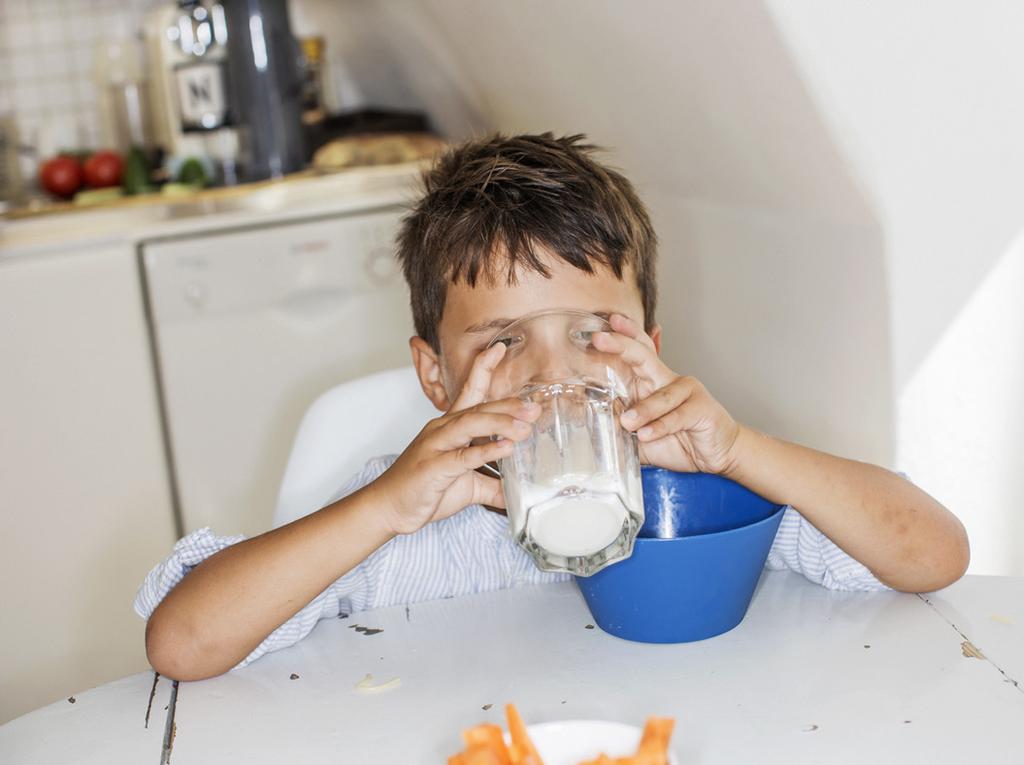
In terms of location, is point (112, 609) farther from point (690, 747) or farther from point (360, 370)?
point (690, 747)

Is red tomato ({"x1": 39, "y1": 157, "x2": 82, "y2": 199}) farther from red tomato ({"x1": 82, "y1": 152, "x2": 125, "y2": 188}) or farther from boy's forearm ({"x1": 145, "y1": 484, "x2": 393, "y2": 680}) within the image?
boy's forearm ({"x1": 145, "y1": 484, "x2": 393, "y2": 680})

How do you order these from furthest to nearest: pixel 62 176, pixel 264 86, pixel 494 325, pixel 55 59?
pixel 55 59, pixel 62 176, pixel 264 86, pixel 494 325

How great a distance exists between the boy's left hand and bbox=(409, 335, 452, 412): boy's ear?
0.27 metres

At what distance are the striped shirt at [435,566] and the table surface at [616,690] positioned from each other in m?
0.02

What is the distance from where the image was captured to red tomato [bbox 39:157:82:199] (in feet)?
8.06

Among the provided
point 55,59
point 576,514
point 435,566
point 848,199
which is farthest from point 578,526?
point 55,59

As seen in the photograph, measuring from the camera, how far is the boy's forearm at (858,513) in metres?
0.92

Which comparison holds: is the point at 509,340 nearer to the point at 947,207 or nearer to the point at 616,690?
the point at 616,690

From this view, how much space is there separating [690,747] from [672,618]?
0.14 metres

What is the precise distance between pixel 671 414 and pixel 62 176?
1954 millimetres

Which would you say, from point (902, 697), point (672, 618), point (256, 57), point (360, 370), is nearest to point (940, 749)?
point (902, 697)

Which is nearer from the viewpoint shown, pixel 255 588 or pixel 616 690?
pixel 616 690

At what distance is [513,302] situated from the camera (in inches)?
40.0

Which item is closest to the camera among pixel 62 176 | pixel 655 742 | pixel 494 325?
pixel 655 742
